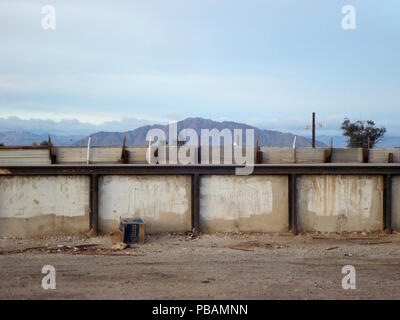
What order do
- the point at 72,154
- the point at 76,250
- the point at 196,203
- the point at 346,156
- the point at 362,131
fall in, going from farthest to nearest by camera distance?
the point at 362,131 → the point at 346,156 → the point at 72,154 → the point at 196,203 → the point at 76,250

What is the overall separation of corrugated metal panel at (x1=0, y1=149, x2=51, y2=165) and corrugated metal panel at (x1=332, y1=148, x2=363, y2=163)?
11.1 metres

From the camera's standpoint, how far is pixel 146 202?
1432 centimetres

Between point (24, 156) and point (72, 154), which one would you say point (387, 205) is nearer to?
point (72, 154)

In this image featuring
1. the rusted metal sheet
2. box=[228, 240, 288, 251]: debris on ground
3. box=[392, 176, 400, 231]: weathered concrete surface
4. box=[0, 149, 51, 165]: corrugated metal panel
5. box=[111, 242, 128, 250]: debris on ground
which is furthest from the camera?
box=[0, 149, 51, 165]: corrugated metal panel

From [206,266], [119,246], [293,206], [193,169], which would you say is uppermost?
[193,169]

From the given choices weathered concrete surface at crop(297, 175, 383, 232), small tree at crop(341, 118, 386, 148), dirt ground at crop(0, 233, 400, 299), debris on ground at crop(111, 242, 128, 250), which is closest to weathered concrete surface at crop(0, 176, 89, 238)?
dirt ground at crop(0, 233, 400, 299)

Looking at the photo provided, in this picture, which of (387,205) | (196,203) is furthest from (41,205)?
(387,205)

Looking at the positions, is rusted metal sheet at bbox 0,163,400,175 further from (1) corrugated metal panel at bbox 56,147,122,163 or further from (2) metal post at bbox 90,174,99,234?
(1) corrugated metal panel at bbox 56,147,122,163

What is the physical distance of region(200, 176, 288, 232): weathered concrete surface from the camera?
1448 cm

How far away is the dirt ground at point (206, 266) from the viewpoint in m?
8.26

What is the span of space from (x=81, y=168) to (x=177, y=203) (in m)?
3.37

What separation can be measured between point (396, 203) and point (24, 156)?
43.7 feet

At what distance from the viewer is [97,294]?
8109mm
